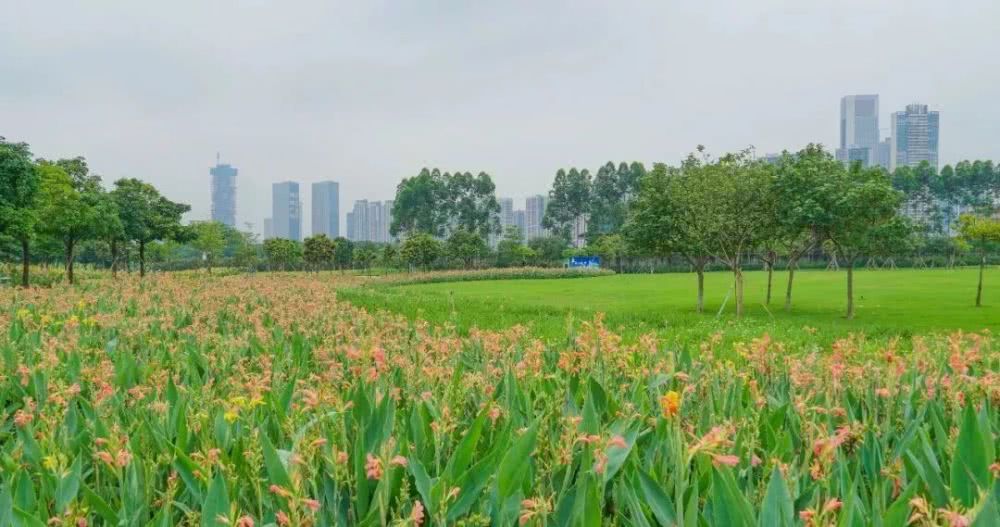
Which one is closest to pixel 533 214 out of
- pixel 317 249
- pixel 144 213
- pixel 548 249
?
pixel 548 249

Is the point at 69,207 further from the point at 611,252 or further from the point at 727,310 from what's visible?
the point at 611,252

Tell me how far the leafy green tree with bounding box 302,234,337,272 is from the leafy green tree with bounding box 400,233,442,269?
270 inches

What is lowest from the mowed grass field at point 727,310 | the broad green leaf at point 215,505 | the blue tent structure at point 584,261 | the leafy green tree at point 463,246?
the mowed grass field at point 727,310

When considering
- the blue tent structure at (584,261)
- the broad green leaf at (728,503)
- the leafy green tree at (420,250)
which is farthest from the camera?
the blue tent structure at (584,261)

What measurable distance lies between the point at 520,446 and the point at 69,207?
3029 cm

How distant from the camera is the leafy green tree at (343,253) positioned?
70.8 metres

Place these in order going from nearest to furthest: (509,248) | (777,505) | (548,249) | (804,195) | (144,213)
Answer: (777,505) < (804,195) < (144,213) < (509,248) < (548,249)

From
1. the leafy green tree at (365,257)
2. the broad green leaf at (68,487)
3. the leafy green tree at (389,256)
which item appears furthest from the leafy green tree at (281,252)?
the broad green leaf at (68,487)

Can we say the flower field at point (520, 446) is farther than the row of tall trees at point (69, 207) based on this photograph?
No

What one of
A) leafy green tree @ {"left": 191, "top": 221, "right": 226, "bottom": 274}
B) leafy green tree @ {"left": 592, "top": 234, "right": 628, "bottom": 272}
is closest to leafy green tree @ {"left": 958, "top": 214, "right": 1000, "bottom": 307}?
leafy green tree @ {"left": 592, "top": 234, "right": 628, "bottom": 272}

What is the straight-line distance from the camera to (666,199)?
910 inches

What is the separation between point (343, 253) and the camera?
2830 inches

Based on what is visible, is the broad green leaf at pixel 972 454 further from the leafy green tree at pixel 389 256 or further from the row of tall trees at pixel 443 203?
the row of tall trees at pixel 443 203

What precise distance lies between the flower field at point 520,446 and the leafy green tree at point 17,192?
70.6ft
